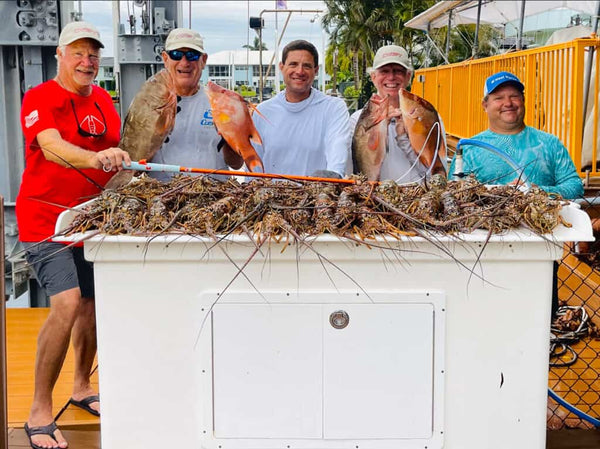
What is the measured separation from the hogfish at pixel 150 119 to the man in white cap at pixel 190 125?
8 centimetres

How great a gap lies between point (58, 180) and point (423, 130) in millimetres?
1976

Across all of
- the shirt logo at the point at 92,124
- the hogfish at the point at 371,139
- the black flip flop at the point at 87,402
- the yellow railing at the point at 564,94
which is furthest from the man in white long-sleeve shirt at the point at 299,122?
the yellow railing at the point at 564,94

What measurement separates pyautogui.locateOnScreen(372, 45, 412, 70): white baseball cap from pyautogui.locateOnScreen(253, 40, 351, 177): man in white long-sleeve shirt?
35 centimetres

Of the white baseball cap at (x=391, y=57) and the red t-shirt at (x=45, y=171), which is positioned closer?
the red t-shirt at (x=45, y=171)

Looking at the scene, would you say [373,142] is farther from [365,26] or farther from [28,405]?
[365,26]

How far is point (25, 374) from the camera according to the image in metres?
4.77

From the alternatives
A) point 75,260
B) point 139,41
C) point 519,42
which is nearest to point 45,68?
point 139,41

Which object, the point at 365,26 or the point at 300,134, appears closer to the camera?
the point at 300,134

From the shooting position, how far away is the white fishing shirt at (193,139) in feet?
14.0

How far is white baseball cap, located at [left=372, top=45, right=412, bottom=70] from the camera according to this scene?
4.37 metres

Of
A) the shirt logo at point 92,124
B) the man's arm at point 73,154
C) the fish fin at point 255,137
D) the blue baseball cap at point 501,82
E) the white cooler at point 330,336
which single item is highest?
the blue baseball cap at point 501,82

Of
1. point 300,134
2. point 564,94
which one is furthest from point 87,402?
point 564,94

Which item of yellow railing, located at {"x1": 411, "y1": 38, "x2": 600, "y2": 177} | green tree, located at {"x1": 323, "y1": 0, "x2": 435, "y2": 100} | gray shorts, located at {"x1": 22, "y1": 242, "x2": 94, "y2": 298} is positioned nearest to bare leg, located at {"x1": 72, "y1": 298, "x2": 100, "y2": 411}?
gray shorts, located at {"x1": 22, "y1": 242, "x2": 94, "y2": 298}

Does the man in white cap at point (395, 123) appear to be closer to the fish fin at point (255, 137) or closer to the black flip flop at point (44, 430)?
the fish fin at point (255, 137)
